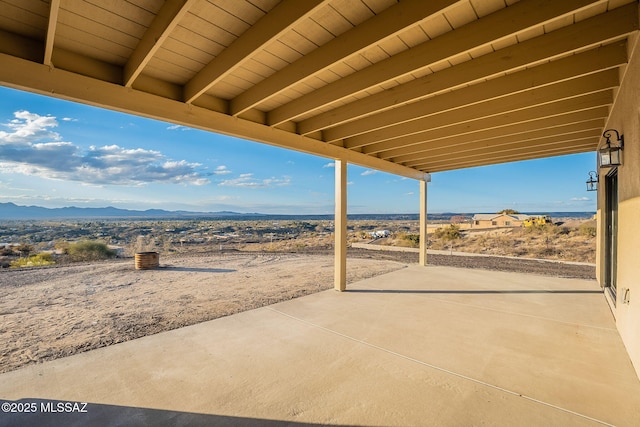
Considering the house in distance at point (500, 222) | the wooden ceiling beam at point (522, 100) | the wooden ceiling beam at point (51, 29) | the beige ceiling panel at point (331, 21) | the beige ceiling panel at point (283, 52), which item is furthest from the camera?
the house in distance at point (500, 222)

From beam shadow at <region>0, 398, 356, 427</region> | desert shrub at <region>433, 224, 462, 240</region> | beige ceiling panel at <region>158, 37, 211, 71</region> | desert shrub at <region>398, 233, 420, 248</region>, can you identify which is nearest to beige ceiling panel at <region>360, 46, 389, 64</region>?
beige ceiling panel at <region>158, 37, 211, 71</region>

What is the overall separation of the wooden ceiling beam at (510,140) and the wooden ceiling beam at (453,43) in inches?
110

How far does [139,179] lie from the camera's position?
35781 millimetres

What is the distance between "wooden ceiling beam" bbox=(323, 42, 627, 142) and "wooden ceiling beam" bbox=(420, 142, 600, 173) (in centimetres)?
338

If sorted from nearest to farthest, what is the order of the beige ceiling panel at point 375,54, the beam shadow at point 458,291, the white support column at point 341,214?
the beige ceiling panel at point 375,54
the beam shadow at point 458,291
the white support column at point 341,214

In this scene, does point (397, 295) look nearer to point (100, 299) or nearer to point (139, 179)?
point (100, 299)

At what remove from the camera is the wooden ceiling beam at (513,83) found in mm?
2377

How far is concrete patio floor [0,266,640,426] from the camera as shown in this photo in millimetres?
1840

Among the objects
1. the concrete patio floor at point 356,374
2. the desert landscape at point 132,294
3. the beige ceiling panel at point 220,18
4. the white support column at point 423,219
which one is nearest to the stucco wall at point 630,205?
the concrete patio floor at point 356,374

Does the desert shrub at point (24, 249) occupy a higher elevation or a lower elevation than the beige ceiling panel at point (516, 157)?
lower

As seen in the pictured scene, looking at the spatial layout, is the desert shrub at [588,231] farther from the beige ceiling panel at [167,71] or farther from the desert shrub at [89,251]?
the desert shrub at [89,251]

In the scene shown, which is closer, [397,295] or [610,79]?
[610,79]

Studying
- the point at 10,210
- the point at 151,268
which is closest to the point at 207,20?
the point at 151,268

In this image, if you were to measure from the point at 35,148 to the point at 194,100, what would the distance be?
32139 mm
